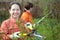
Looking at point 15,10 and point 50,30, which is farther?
point 15,10

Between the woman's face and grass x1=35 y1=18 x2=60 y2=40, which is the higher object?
grass x1=35 y1=18 x2=60 y2=40

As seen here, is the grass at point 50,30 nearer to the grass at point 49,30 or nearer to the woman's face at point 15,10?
the grass at point 49,30

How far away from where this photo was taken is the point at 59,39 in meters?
2.35

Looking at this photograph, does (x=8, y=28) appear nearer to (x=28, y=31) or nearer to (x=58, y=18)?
(x=28, y=31)

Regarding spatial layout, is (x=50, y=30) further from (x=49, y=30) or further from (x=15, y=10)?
(x=15, y=10)

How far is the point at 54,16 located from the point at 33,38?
21.5 inches

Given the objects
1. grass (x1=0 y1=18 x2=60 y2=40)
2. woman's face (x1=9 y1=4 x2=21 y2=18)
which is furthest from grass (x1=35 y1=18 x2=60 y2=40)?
woman's face (x1=9 y1=4 x2=21 y2=18)

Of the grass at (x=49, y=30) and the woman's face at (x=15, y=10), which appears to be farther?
the woman's face at (x=15, y=10)

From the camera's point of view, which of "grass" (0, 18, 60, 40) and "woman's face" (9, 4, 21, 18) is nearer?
"grass" (0, 18, 60, 40)

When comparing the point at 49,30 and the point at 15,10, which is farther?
the point at 15,10

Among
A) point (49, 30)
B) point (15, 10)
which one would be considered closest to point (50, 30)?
point (49, 30)

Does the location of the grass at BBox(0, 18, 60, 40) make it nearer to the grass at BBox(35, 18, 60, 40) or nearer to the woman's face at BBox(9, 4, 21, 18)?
the grass at BBox(35, 18, 60, 40)

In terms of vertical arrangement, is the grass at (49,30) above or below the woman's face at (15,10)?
above

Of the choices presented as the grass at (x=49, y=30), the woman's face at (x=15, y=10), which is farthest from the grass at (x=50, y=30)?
the woman's face at (x=15, y=10)
